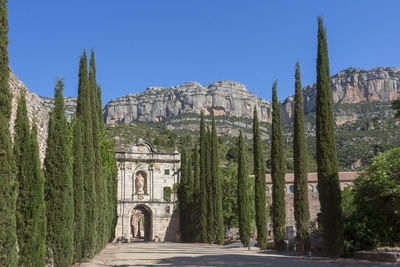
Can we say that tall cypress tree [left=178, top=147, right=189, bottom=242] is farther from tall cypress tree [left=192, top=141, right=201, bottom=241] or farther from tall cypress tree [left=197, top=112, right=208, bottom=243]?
tall cypress tree [left=197, top=112, right=208, bottom=243]

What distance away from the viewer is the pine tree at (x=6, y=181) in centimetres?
767

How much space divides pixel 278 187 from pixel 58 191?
1326 cm

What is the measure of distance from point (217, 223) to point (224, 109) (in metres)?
118

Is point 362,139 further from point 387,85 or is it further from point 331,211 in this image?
point 331,211

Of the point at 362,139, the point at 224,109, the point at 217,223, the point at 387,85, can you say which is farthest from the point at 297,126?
the point at 224,109

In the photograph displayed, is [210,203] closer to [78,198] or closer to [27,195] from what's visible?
[78,198]

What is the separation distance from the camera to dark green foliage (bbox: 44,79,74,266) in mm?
11188

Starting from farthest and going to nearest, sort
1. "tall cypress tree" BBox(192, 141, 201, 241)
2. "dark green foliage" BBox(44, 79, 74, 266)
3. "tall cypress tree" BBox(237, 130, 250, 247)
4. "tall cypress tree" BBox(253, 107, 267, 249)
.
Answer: "tall cypress tree" BBox(192, 141, 201, 241) < "tall cypress tree" BBox(237, 130, 250, 247) < "tall cypress tree" BBox(253, 107, 267, 249) < "dark green foliage" BBox(44, 79, 74, 266)

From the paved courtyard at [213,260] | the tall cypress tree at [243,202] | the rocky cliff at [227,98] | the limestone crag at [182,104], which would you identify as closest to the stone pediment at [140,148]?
the tall cypress tree at [243,202]

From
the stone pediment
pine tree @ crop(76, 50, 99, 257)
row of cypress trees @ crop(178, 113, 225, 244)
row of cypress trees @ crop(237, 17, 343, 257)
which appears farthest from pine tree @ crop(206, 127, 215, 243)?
the stone pediment

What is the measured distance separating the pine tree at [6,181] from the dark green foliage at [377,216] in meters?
12.0

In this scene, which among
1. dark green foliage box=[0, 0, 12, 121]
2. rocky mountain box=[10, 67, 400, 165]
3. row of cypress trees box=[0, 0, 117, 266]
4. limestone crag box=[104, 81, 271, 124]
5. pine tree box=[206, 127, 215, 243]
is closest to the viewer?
→ row of cypress trees box=[0, 0, 117, 266]

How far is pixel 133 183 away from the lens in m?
47.7

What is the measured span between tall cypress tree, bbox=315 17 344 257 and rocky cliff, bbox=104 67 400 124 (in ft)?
368
